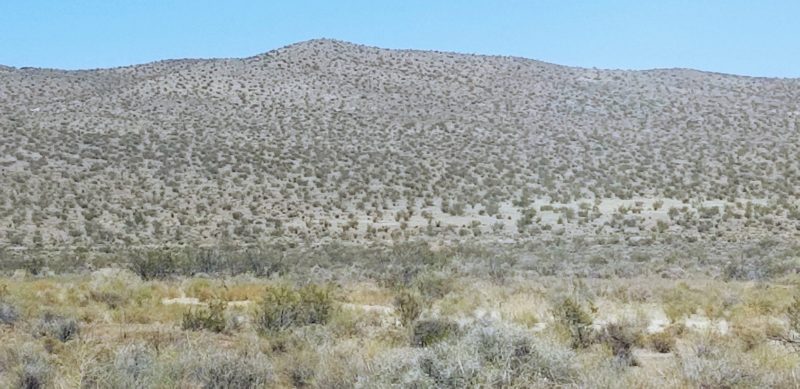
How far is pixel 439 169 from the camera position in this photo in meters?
53.5

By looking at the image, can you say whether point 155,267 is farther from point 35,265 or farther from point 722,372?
point 722,372

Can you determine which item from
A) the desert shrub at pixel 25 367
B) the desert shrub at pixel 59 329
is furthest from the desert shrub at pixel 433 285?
the desert shrub at pixel 25 367

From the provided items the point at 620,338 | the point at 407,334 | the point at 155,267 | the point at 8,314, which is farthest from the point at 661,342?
the point at 155,267

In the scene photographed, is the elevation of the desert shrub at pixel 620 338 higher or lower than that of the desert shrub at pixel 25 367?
lower

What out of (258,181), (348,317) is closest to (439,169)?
(258,181)

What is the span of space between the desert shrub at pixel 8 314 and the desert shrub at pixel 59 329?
2.84 feet

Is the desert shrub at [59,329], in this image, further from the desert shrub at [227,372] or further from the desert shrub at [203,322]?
the desert shrub at [227,372]

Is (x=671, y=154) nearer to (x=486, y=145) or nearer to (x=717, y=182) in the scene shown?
(x=717, y=182)

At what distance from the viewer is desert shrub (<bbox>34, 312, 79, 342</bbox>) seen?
Result: 11.5 meters

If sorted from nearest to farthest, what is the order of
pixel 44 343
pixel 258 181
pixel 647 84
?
1. pixel 44 343
2. pixel 258 181
3. pixel 647 84

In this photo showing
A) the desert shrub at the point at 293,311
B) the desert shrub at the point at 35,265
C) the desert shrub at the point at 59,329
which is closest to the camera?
the desert shrub at the point at 59,329

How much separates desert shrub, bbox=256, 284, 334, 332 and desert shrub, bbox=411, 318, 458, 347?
2.12 meters

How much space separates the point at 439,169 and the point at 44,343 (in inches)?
1712

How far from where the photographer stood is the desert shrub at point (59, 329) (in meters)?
11.5
